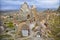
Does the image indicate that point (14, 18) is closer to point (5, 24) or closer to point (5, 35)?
point (5, 24)

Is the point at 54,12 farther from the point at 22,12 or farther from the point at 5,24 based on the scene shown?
the point at 5,24

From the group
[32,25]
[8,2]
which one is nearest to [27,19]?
[32,25]

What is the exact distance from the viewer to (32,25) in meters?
1.74

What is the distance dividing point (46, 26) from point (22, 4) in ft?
1.38

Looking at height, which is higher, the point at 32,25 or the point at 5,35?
the point at 32,25

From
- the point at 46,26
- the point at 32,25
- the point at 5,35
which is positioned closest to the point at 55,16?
the point at 46,26

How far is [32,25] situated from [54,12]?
333 mm

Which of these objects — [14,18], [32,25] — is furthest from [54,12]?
[14,18]

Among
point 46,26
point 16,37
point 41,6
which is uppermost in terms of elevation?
point 41,6

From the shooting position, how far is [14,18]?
68.2 inches

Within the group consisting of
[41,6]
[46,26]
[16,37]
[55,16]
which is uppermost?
[41,6]

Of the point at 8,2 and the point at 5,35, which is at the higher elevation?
the point at 8,2

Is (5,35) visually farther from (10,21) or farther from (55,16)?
(55,16)

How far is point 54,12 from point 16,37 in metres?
0.59
